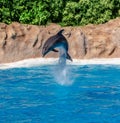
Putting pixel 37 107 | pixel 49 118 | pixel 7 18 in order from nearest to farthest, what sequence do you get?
1. pixel 49 118
2. pixel 37 107
3. pixel 7 18

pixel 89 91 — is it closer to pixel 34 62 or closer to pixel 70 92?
pixel 70 92

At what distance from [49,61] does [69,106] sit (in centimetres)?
530

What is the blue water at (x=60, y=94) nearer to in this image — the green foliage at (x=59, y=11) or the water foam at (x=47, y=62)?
the water foam at (x=47, y=62)

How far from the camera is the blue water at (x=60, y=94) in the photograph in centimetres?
946

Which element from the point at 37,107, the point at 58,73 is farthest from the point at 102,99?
the point at 58,73

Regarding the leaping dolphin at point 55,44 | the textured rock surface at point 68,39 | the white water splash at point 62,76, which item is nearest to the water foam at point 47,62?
the textured rock surface at point 68,39

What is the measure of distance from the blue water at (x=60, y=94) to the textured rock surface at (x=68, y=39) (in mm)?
1189

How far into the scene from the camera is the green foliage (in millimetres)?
18000

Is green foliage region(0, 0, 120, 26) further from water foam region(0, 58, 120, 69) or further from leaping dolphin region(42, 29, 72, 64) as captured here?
leaping dolphin region(42, 29, 72, 64)

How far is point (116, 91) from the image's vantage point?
1174cm

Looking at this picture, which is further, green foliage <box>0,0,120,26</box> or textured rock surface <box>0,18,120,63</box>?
green foliage <box>0,0,120,26</box>

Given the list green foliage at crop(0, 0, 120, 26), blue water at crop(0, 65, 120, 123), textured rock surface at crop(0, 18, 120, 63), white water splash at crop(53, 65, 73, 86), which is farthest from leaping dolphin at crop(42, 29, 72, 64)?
green foliage at crop(0, 0, 120, 26)

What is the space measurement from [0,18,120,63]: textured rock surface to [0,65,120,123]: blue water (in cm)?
119

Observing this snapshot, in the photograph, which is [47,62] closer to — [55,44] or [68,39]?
[68,39]
